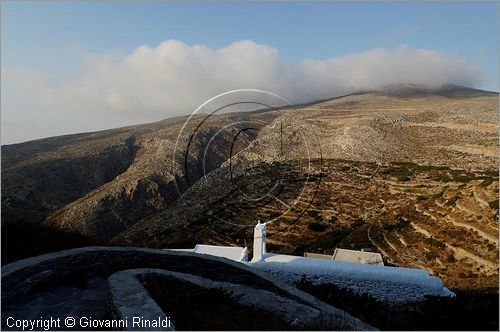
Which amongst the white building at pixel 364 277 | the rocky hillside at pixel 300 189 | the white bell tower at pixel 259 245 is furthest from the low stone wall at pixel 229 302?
the white bell tower at pixel 259 245

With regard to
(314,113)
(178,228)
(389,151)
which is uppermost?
(314,113)

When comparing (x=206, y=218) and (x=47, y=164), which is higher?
(x=47, y=164)

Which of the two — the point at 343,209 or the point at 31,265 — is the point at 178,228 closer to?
the point at 343,209

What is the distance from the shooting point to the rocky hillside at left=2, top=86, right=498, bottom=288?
2875 centimetres

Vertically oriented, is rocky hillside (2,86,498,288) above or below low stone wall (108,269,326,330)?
below

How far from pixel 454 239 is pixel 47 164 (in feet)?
224

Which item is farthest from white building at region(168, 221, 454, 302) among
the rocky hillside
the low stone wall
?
the low stone wall

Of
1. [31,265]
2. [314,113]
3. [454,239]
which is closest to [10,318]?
[31,265]

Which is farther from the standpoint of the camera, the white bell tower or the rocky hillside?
the rocky hillside

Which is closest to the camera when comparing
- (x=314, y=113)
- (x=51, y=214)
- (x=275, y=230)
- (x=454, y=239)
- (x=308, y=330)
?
(x=308, y=330)

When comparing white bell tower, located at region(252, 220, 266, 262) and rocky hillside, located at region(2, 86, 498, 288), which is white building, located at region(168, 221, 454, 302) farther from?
rocky hillside, located at region(2, 86, 498, 288)

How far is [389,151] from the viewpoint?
73688mm

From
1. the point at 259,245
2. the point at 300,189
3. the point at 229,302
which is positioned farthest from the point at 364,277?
the point at 300,189

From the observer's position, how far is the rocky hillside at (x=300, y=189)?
28.8 m
